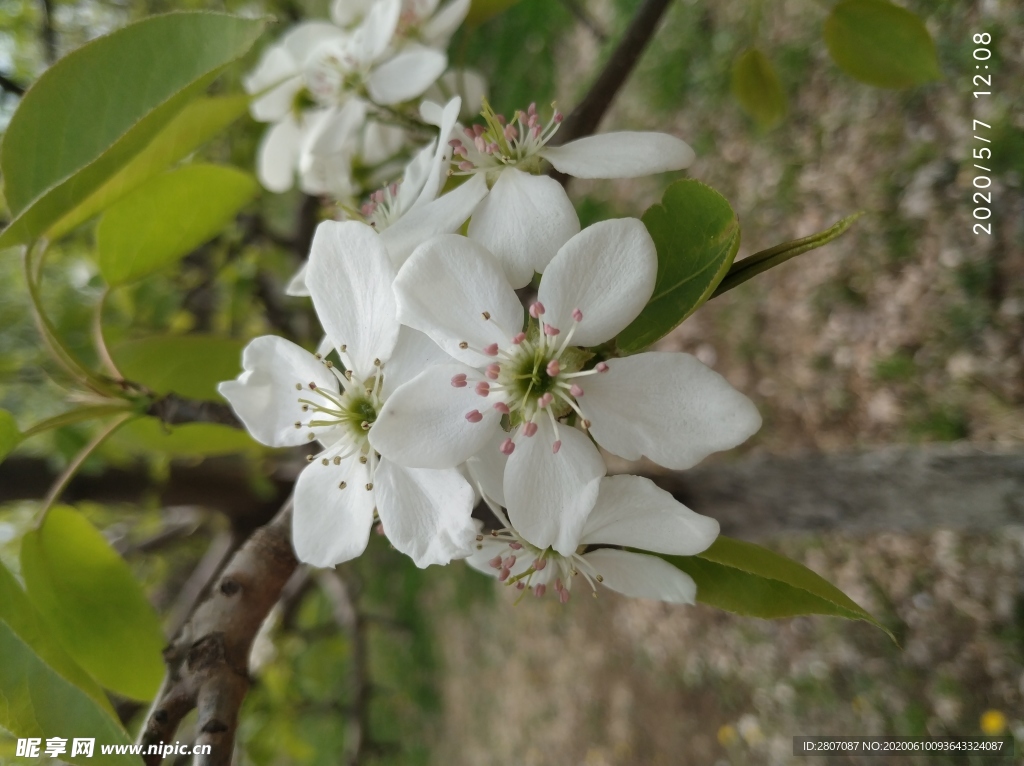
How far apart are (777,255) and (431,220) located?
0.25 metres

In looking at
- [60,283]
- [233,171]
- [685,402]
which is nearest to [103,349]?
[233,171]

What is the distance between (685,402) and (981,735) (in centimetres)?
142

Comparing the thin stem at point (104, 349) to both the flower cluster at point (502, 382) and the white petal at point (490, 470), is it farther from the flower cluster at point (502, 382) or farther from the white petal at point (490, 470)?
the white petal at point (490, 470)

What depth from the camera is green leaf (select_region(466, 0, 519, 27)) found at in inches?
33.9

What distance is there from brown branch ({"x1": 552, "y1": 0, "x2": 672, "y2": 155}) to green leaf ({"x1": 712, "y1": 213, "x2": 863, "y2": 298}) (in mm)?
428

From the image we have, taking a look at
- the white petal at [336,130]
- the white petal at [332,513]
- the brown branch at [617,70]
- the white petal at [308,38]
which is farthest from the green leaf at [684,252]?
the white petal at [308,38]

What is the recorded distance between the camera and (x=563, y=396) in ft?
1.72

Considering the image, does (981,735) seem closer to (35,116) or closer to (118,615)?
(118,615)

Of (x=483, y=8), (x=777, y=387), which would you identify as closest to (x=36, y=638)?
(x=483, y=8)

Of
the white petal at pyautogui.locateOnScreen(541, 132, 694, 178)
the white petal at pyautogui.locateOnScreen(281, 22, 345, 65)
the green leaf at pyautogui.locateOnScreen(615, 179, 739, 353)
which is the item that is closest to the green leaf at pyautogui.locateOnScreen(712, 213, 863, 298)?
the green leaf at pyautogui.locateOnScreen(615, 179, 739, 353)

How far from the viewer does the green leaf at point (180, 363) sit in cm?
81

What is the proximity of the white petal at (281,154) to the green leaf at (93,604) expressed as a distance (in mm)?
541

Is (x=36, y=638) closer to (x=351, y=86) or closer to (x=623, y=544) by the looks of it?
(x=623, y=544)

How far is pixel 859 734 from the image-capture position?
1598 mm
